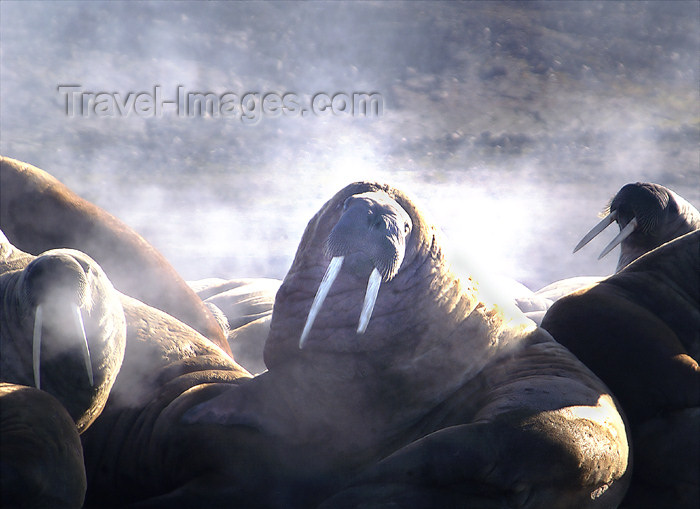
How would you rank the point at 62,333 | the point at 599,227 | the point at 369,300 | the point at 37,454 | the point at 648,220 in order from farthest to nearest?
the point at 599,227, the point at 648,220, the point at 62,333, the point at 369,300, the point at 37,454

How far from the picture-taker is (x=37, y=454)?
2.02 m

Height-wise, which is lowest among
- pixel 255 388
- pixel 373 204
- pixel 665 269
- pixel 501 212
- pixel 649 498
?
pixel 501 212

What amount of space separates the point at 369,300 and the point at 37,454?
107 cm

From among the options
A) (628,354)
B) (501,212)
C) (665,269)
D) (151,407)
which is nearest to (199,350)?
(151,407)

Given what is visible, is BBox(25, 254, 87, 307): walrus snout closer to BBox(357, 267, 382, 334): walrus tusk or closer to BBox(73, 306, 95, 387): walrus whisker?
BBox(73, 306, 95, 387): walrus whisker

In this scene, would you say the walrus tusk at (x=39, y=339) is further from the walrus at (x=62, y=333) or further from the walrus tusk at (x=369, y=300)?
the walrus tusk at (x=369, y=300)

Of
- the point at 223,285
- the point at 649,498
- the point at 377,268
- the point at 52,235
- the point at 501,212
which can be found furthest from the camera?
the point at 501,212

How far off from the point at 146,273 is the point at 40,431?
2.19m

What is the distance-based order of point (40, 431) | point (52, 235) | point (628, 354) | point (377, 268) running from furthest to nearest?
point (52, 235) < point (628, 354) < point (377, 268) < point (40, 431)

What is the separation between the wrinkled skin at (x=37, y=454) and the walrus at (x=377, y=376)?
0.44 metres

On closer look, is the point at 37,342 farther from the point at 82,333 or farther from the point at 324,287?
the point at 324,287

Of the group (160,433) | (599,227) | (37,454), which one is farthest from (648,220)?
(37,454)

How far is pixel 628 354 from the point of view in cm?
292

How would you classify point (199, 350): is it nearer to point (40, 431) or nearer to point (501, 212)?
point (40, 431)
